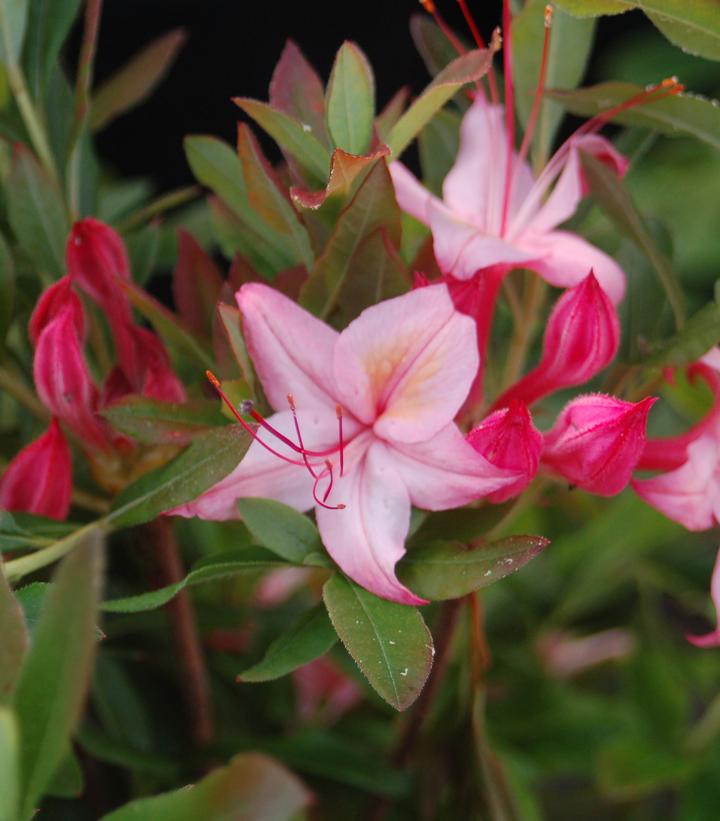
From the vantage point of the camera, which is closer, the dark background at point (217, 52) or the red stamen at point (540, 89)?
the red stamen at point (540, 89)

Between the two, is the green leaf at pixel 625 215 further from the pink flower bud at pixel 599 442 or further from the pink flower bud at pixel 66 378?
the pink flower bud at pixel 66 378

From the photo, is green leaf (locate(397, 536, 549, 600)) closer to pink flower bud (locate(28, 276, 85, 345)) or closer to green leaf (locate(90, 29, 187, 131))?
pink flower bud (locate(28, 276, 85, 345))

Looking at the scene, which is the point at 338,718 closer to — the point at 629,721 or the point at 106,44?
the point at 629,721

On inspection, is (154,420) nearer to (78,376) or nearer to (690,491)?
(78,376)

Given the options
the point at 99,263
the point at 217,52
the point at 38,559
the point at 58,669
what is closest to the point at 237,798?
the point at 58,669

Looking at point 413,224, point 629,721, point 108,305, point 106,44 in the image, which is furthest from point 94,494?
point 106,44

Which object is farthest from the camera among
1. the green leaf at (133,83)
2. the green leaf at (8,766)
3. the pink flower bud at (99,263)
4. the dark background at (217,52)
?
the dark background at (217,52)

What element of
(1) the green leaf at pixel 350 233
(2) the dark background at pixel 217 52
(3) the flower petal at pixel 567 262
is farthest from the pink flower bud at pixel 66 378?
(2) the dark background at pixel 217 52
